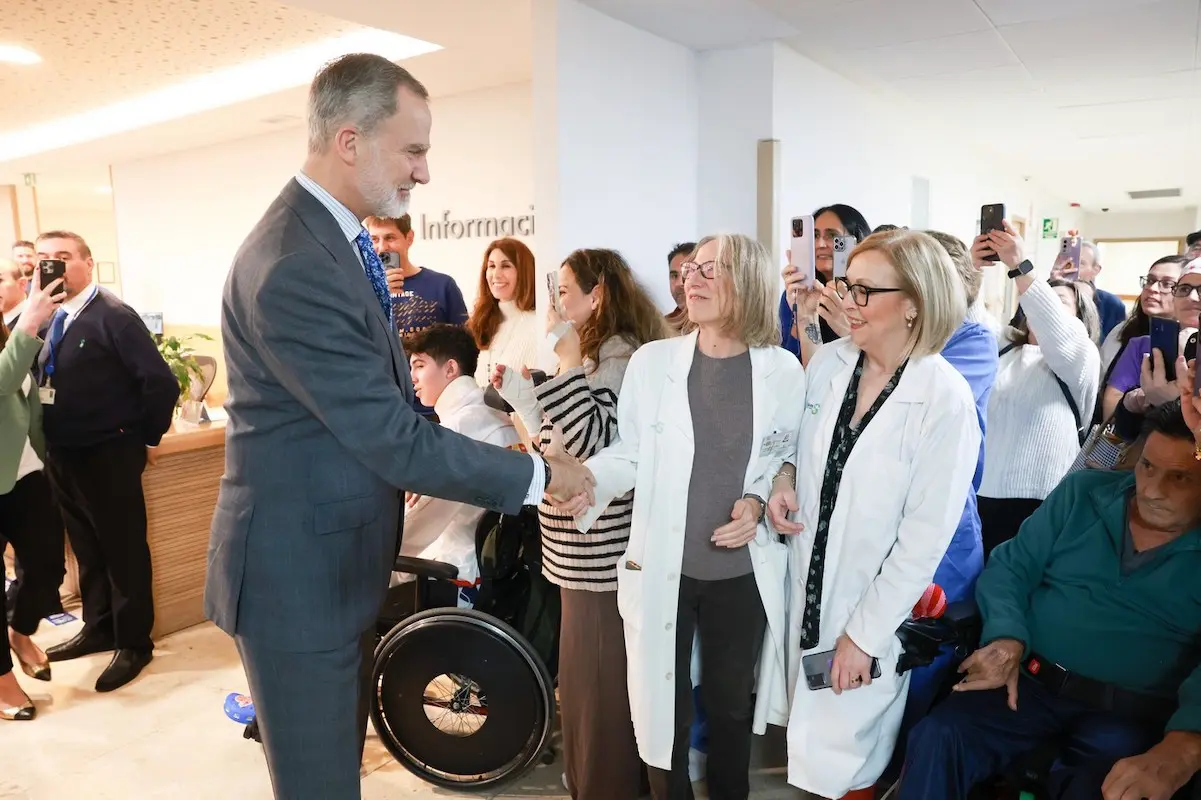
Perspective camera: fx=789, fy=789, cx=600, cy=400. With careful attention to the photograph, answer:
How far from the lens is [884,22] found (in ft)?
12.2

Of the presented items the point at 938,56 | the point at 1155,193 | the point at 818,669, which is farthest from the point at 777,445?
the point at 1155,193

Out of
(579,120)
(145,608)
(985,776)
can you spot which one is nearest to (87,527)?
(145,608)

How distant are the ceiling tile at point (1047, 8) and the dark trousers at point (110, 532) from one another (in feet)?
13.3

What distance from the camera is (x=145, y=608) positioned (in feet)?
10.5

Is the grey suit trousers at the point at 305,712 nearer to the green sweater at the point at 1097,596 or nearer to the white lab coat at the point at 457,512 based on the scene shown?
the white lab coat at the point at 457,512

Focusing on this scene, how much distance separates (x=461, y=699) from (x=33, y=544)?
1.97 meters

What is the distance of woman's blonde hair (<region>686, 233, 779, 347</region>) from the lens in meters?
1.88

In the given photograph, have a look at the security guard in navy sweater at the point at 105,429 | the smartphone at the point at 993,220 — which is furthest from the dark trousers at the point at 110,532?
the smartphone at the point at 993,220

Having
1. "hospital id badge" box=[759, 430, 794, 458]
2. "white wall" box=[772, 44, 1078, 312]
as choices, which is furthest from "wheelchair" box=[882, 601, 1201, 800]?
"white wall" box=[772, 44, 1078, 312]

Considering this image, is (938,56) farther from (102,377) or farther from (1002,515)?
(102,377)

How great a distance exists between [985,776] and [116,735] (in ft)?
8.90

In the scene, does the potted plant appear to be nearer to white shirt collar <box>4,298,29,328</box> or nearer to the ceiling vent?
white shirt collar <box>4,298,29,328</box>

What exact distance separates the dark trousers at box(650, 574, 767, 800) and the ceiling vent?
12329mm

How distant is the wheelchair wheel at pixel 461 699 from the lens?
2186 mm
